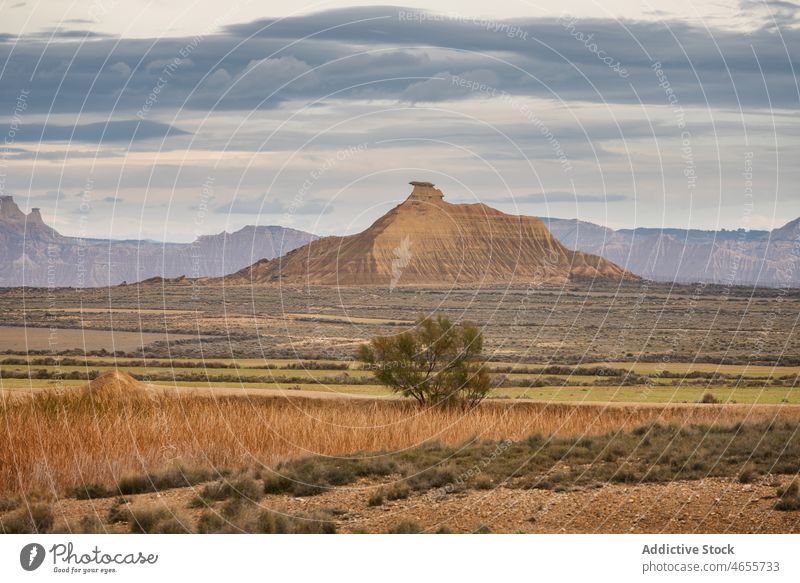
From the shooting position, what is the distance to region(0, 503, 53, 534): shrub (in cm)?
2038

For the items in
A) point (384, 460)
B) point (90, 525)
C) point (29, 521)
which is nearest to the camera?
point (90, 525)

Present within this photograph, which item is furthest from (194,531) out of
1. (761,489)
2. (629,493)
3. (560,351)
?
(560,351)

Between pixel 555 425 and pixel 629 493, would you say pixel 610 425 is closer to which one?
pixel 555 425

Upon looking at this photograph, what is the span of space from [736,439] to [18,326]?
107042 mm

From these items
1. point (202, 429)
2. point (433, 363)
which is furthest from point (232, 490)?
point (433, 363)

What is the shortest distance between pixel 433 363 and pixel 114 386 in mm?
15766

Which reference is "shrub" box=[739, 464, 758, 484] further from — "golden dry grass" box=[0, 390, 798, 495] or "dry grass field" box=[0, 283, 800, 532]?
"golden dry grass" box=[0, 390, 798, 495]

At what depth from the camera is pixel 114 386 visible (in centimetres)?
3553

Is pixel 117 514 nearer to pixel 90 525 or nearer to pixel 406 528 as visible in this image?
pixel 90 525

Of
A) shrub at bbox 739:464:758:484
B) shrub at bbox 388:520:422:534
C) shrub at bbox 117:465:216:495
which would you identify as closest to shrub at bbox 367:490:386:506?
shrub at bbox 388:520:422:534

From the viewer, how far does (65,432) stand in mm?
26859
